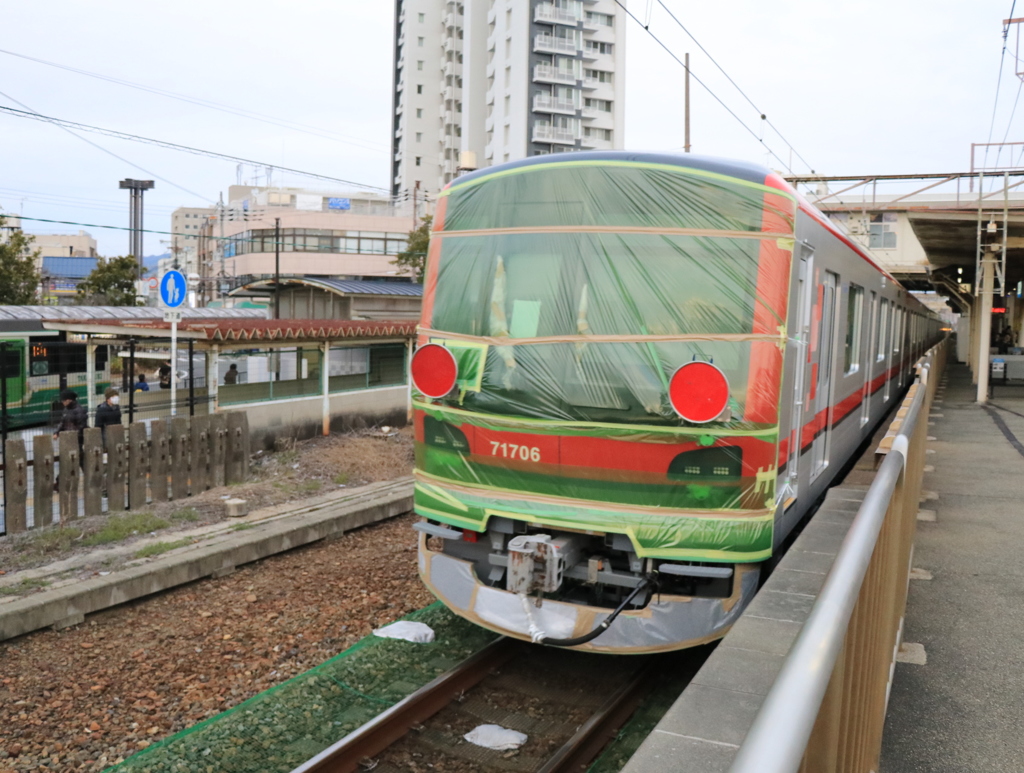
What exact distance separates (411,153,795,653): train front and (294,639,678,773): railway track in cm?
56

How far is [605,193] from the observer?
5.59 metres

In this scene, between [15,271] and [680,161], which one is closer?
[680,161]

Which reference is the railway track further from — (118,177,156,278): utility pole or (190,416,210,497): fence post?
(118,177,156,278): utility pole

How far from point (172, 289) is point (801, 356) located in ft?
30.3

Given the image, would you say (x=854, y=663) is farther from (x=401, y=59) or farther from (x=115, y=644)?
(x=401, y=59)

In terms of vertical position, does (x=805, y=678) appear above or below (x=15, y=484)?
above

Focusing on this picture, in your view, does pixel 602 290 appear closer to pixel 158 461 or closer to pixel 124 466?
pixel 124 466

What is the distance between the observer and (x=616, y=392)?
5.41m

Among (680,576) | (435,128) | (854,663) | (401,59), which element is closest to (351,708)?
(680,576)

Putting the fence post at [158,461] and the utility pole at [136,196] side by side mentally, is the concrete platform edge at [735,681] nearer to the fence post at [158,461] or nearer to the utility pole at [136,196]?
the fence post at [158,461]

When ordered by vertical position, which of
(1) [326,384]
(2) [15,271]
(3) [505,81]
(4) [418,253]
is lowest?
(1) [326,384]

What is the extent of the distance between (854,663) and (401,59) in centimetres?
8619

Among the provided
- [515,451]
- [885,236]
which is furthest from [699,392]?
[885,236]

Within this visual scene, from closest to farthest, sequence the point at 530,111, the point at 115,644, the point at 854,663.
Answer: the point at 854,663, the point at 115,644, the point at 530,111
